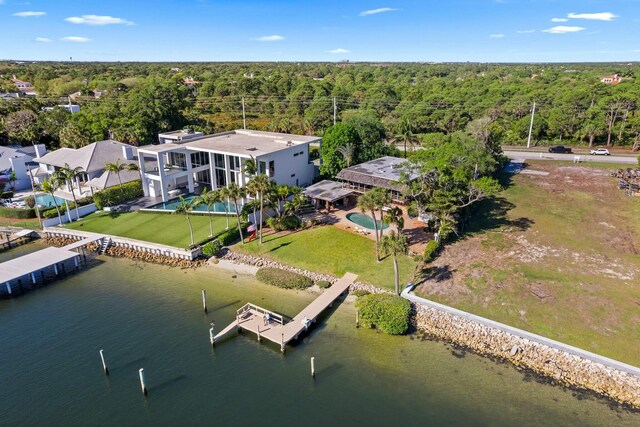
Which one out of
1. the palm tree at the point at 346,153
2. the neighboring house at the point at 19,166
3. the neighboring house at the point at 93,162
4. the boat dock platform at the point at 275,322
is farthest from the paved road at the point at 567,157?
the neighboring house at the point at 19,166

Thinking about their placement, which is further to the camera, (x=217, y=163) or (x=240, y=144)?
(x=240, y=144)

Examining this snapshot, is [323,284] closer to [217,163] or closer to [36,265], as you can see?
[36,265]

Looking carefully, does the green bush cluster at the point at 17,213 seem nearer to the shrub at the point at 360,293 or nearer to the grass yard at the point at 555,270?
the shrub at the point at 360,293

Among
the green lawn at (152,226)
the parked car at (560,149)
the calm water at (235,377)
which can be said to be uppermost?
the parked car at (560,149)

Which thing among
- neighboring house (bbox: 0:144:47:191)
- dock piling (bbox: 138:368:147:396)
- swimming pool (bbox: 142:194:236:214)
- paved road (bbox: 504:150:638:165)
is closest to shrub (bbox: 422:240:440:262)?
swimming pool (bbox: 142:194:236:214)

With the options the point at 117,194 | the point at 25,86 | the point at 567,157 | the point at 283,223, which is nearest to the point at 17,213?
the point at 117,194

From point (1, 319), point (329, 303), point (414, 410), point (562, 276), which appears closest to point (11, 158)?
point (1, 319)
